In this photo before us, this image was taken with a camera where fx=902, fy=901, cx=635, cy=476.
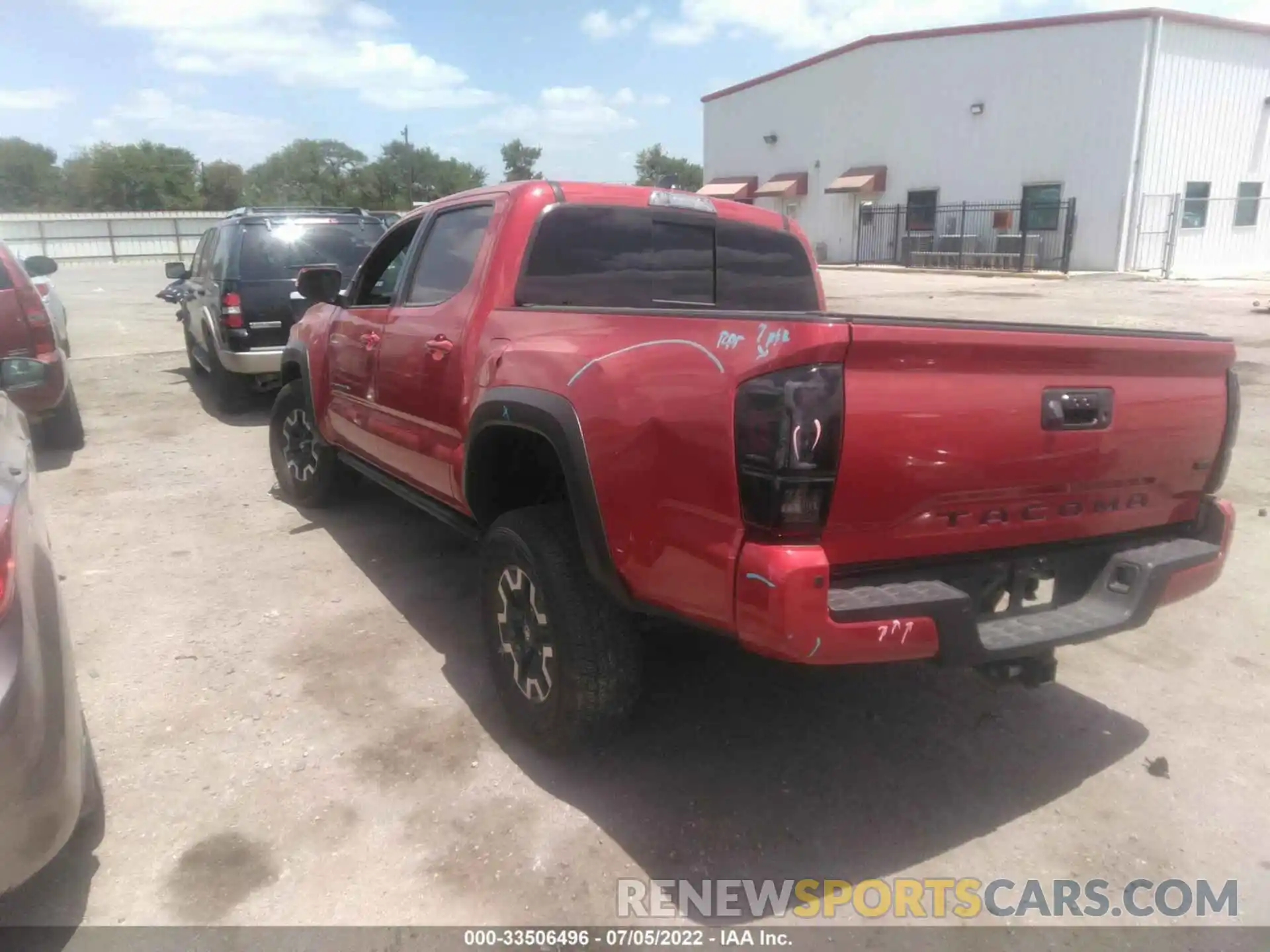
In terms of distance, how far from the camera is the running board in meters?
3.78

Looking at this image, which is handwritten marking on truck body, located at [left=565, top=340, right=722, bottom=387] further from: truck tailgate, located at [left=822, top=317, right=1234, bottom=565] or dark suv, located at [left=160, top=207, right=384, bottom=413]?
dark suv, located at [left=160, top=207, right=384, bottom=413]

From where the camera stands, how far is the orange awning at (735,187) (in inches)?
1435

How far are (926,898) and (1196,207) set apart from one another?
1154 inches

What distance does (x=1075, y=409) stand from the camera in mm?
2533

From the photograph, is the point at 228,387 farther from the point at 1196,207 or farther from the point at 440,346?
the point at 1196,207

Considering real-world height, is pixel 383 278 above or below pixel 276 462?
above

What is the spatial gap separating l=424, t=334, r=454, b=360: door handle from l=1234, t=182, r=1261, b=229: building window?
1184 inches

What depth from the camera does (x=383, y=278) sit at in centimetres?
486

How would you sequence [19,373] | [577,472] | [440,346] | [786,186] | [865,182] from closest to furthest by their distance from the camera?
1. [577,472]
2. [19,373]
3. [440,346]
4. [865,182]
5. [786,186]

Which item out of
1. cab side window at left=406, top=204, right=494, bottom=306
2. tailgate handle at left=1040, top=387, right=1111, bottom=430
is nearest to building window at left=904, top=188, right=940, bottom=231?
cab side window at left=406, top=204, right=494, bottom=306

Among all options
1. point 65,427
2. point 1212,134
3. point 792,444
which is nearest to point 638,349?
point 792,444

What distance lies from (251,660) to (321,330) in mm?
2148

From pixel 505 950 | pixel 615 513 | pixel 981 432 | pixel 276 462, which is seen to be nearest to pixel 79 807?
pixel 505 950

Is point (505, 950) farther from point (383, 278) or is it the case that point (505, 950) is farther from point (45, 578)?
point (383, 278)
